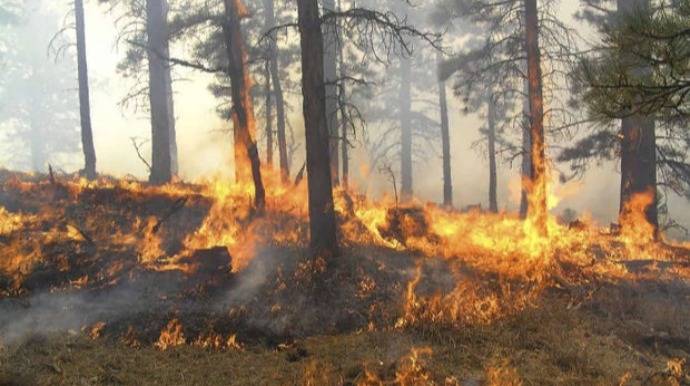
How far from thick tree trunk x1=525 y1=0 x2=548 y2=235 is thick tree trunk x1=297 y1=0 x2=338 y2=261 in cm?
631

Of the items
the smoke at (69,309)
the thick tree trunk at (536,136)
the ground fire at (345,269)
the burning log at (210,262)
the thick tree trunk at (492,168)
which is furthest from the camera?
the thick tree trunk at (492,168)

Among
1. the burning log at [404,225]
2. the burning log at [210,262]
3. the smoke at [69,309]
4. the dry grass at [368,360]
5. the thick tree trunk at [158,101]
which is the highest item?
the thick tree trunk at [158,101]

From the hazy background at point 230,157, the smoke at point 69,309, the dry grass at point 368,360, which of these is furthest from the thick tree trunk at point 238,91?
the hazy background at point 230,157

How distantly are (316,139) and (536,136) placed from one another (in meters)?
6.55

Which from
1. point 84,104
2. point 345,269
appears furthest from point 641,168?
point 84,104

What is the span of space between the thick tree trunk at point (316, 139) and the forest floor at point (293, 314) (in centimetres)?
64

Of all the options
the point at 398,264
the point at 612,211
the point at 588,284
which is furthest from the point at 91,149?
the point at 612,211

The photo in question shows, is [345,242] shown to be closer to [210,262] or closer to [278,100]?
[210,262]

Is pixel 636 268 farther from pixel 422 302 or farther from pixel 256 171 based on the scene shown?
pixel 256 171

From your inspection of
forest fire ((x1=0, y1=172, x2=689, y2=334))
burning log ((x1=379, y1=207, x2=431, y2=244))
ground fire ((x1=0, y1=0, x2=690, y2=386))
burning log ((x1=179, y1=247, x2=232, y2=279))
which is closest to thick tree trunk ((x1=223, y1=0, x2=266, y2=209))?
ground fire ((x1=0, y1=0, x2=690, y2=386))

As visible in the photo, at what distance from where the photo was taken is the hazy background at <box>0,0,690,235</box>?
3472cm

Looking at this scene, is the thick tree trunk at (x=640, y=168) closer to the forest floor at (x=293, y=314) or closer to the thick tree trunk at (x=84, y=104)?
the forest floor at (x=293, y=314)

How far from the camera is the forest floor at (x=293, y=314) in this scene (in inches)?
295

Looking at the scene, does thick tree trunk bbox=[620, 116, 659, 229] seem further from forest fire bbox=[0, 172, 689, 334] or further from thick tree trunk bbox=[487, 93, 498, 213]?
thick tree trunk bbox=[487, 93, 498, 213]
